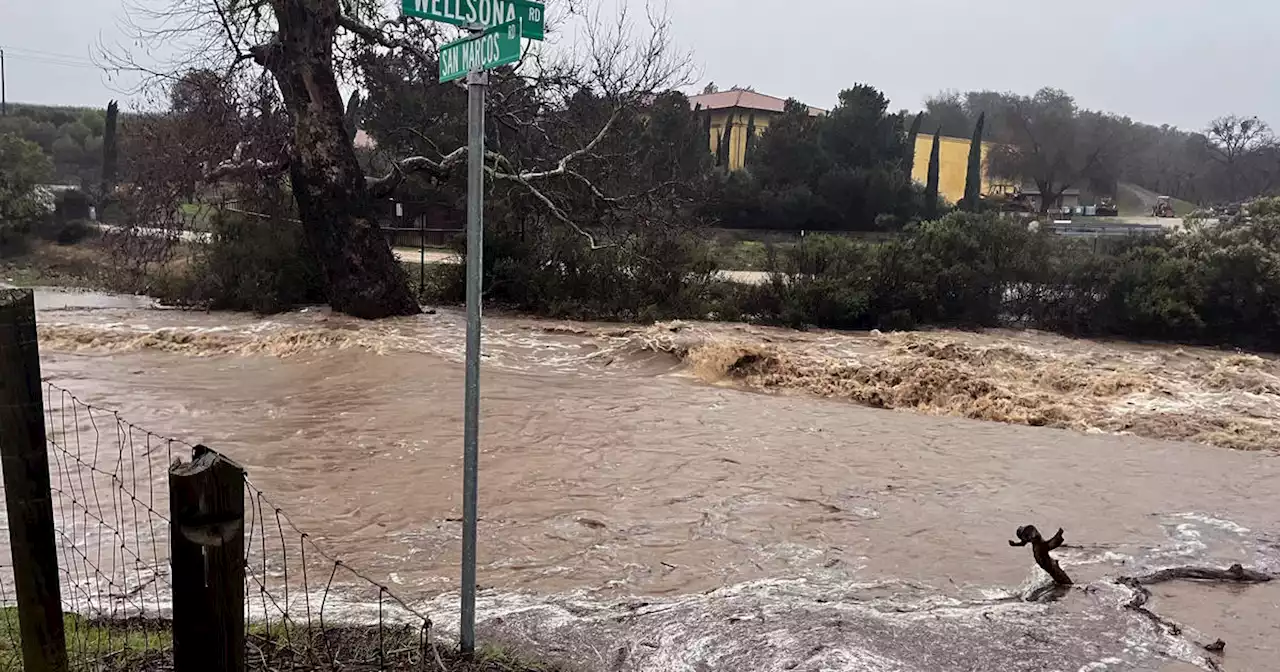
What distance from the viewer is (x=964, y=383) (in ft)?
43.1

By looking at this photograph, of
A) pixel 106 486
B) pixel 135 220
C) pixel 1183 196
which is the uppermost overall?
pixel 1183 196

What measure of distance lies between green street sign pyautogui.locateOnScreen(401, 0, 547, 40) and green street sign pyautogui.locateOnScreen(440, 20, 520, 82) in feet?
0.13

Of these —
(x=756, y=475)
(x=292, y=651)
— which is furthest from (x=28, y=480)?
(x=756, y=475)

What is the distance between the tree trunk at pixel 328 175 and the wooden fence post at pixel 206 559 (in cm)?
1579

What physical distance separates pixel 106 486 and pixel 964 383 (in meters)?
10.5

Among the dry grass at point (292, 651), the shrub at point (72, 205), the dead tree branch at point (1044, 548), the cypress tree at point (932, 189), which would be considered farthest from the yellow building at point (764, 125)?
the dry grass at point (292, 651)

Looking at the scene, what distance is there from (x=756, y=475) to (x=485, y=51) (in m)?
6.30

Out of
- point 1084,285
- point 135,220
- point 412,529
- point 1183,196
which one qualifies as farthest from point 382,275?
point 1183,196

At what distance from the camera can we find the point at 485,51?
3.35 metres

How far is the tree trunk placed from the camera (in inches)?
653

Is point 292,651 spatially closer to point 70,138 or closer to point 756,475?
point 756,475

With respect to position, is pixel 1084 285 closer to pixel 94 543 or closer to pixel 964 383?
pixel 964 383

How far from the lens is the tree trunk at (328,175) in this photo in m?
16.6

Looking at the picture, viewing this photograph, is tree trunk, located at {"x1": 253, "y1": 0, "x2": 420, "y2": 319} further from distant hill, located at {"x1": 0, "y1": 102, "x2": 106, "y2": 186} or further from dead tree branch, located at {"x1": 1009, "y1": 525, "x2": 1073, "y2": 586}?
distant hill, located at {"x1": 0, "y1": 102, "x2": 106, "y2": 186}
